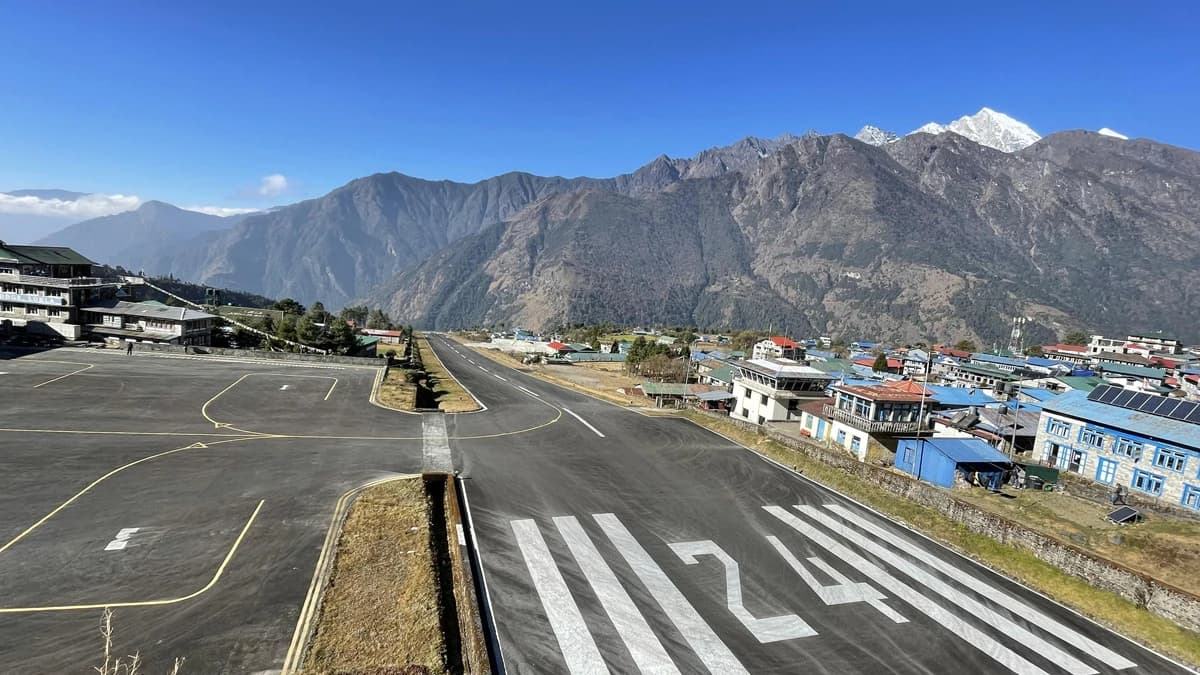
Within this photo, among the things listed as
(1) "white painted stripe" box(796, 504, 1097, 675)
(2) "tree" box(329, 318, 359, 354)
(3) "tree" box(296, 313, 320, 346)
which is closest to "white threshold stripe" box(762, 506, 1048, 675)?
(1) "white painted stripe" box(796, 504, 1097, 675)

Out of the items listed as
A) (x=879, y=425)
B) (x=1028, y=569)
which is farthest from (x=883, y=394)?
(x=1028, y=569)

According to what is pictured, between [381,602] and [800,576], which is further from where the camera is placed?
[800,576]

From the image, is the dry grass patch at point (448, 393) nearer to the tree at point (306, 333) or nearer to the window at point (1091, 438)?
the tree at point (306, 333)

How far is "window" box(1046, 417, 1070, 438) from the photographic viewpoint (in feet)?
149

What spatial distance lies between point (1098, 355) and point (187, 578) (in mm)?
185771

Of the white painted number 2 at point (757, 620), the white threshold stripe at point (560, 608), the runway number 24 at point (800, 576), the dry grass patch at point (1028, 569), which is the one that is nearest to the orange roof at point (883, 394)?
the dry grass patch at point (1028, 569)

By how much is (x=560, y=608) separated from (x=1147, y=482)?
46912 mm

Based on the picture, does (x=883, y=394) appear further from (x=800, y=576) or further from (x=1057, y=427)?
(x=800, y=576)

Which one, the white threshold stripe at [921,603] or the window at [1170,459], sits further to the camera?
the window at [1170,459]

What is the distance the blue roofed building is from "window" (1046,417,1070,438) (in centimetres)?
1212

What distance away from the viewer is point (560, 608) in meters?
16.6

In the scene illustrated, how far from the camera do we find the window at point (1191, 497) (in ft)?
117

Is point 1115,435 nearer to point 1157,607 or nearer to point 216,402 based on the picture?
point 1157,607

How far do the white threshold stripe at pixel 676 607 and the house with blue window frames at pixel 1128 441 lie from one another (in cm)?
4167
